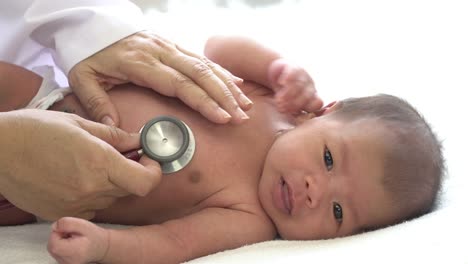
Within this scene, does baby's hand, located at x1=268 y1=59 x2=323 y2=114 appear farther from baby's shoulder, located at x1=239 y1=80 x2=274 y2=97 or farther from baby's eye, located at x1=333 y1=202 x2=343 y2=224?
baby's eye, located at x1=333 y1=202 x2=343 y2=224

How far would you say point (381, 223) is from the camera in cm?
116

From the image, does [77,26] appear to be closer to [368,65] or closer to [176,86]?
[176,86]

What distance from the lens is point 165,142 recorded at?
3.53ft

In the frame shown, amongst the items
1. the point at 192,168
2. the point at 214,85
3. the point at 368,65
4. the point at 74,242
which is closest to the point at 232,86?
the point at 214,85

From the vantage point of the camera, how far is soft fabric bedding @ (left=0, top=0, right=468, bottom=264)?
38.5 inches

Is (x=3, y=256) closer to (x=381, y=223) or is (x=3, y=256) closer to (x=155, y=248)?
(x=155, y=248)

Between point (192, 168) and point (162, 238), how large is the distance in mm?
153

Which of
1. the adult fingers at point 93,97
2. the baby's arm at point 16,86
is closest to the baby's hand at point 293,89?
the adult fingers at point 93,97

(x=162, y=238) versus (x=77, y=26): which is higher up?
(x=77, y=26)

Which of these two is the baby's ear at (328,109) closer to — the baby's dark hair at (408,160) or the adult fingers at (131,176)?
the baby's dark hair at (408,160)

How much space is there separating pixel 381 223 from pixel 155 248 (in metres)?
0.39

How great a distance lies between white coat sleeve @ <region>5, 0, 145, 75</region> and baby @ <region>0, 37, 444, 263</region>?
0.09m

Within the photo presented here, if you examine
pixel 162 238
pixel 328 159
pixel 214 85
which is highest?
pixel 214 85

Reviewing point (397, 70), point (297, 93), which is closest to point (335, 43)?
point (397, 70)
